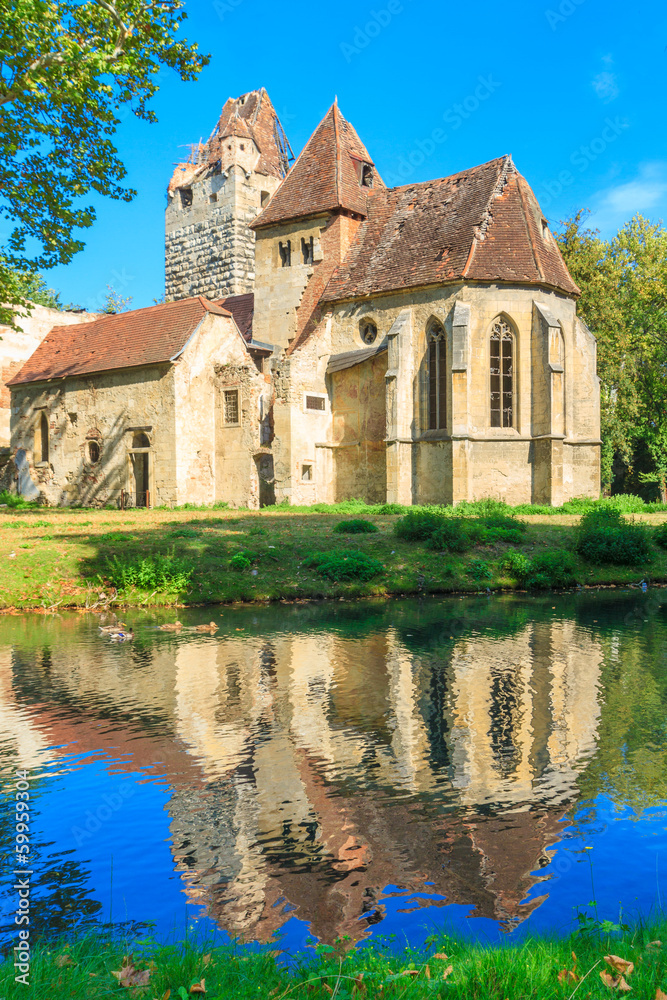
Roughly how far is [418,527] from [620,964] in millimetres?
16466

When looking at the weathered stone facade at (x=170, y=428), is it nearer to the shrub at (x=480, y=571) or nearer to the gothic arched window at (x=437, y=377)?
the gothic arched window at (x=437, y=377)

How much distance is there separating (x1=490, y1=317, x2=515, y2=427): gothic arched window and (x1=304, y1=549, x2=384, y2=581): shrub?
1493 centimetres

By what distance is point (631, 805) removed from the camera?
5.55m

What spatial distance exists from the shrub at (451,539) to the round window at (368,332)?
16139 millimetres

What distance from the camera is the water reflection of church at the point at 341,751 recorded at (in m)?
4.50

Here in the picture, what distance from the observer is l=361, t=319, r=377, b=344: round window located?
111 ft

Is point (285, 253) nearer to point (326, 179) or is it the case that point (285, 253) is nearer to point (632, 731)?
point (326, 179)

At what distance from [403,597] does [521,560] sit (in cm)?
302

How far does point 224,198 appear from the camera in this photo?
4991cm

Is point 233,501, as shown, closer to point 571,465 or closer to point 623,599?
point 571,465

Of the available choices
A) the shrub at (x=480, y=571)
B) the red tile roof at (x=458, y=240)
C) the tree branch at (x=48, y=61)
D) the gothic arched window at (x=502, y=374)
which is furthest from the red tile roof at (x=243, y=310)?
the shrub at (x=480, y=571)

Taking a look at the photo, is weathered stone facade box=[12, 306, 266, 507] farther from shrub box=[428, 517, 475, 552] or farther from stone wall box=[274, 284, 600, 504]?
shrub box=[428, 517, 475, 552]

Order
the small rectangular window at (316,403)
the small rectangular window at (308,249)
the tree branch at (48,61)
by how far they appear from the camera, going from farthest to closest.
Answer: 1. the small rectangular window at (308,249)
2. the small rectangular window at (316,403)
3. the tree branch at (48,61)

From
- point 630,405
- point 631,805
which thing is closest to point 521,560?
point 631,805
